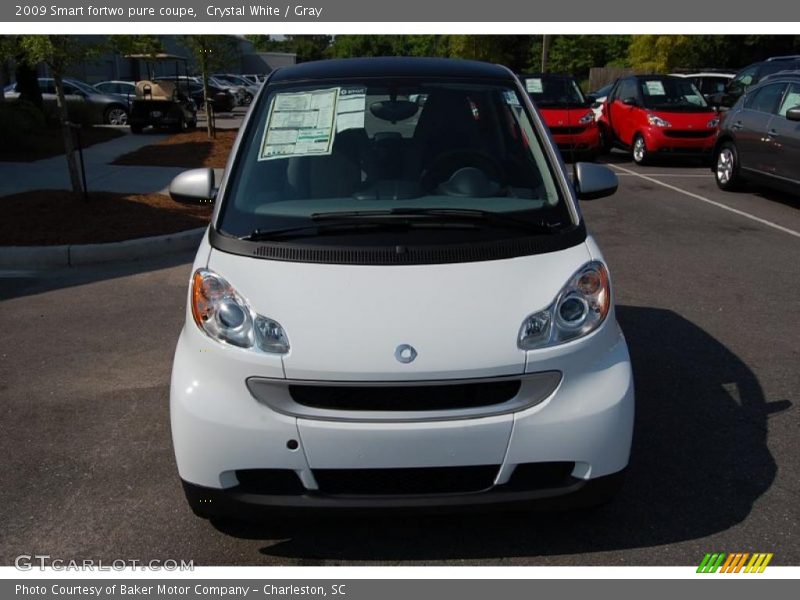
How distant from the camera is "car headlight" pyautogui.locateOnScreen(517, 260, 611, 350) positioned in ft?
9.95

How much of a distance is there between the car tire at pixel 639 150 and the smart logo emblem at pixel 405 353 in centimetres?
1383

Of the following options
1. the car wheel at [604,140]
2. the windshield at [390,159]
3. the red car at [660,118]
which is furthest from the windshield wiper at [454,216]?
the car wheel at [604,140]

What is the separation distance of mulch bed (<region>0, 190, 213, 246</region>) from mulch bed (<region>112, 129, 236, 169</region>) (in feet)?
9.99

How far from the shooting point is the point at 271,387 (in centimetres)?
295

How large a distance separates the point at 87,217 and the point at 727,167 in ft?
29.8

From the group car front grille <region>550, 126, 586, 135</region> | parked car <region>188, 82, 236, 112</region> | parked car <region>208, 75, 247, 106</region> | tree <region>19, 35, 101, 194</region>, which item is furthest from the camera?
parked car <region>208, 75, 247, 106</region>

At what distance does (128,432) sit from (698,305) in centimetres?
445

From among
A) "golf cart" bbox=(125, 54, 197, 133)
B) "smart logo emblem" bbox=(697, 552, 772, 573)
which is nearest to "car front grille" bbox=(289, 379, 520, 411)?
"smart logo emblem" bbox=(697, 552, 772, 573)

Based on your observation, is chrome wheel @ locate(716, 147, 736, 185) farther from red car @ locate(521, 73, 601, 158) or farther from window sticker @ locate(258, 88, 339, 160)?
window sticker @ locate(258, 88, 339, 160)

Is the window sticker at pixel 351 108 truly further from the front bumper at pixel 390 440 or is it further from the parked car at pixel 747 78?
the parked car at pixel 747 78

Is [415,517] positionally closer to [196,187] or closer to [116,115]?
[196,187]

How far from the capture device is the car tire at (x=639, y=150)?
51.6 feet

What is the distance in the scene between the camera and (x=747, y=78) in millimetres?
19312

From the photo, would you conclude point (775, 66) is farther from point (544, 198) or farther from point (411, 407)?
point (411, 407)
